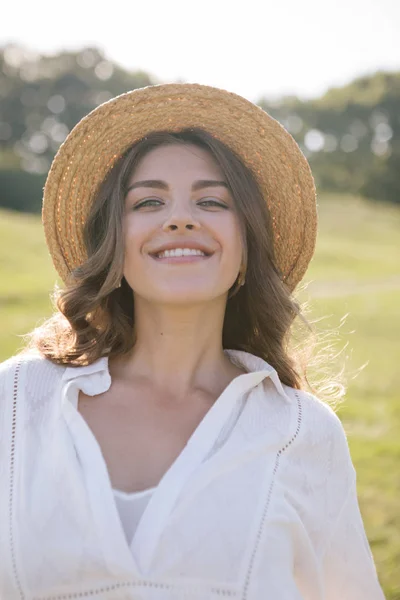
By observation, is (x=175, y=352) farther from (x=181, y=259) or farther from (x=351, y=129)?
(x=351, y=129)

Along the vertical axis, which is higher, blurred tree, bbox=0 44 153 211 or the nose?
blurred tree, bbox=0 44 153 211

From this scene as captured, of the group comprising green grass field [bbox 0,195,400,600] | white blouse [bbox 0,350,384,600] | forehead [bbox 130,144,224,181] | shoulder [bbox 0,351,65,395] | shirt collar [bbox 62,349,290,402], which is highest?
forehead [bbox 130,144,224,181]

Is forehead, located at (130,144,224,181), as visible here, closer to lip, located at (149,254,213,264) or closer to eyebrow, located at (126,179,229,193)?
eyebrow, located at (126,179,229,193)

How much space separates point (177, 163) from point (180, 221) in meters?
0.28

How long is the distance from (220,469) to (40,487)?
0.45 metres

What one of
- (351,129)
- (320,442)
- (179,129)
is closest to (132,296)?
(179,129)

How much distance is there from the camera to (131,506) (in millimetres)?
1907

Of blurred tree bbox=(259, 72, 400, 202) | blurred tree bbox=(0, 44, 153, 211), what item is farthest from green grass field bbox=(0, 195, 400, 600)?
blurred tree bbox=(0, 44, 153, 211)

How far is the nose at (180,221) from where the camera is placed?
218cm

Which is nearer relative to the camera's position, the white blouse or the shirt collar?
the white blouse

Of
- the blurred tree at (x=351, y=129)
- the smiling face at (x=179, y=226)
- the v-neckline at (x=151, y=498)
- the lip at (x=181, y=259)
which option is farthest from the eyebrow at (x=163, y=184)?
the blurred tree at (x=351, y=129)

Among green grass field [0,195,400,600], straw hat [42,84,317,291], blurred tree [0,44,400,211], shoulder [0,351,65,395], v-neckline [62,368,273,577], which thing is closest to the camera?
v-neckline [62,368,273,577]

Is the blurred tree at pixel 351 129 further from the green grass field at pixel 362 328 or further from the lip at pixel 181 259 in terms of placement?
the lip at pixel 181 259

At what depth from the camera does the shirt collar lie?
7.03 feet
